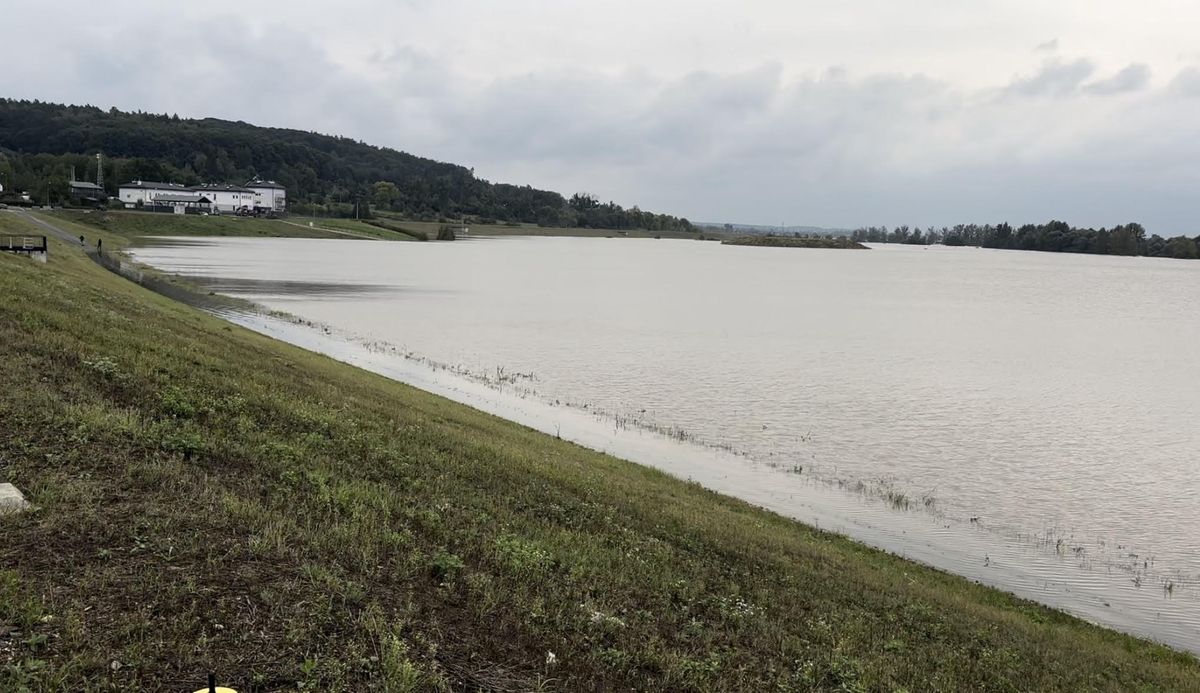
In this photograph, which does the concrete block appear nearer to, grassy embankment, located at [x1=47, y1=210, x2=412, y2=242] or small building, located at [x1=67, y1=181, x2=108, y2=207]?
grassy embankment, located at [x1=47, y1=210, x2=412, y2=242]

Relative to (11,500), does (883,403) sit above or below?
below

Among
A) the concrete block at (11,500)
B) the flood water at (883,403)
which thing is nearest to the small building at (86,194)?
the flood water at (883,403)

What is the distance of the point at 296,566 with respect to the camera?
831 centimetres

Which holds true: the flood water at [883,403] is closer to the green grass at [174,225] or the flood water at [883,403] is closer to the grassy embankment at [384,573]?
the grassy embankment at [384,573]

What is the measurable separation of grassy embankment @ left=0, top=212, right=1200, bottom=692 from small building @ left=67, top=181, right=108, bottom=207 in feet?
627

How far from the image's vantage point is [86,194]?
187 m

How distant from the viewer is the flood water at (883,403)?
64.7 ft

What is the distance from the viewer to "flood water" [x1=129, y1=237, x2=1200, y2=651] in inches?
776

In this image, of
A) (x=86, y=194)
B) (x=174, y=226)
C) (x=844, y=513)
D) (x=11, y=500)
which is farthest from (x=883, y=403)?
(x=86, y=194)

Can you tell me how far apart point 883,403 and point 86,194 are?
20667 centimetres

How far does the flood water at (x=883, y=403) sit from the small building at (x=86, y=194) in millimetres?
126738

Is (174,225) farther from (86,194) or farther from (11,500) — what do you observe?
(11,500)

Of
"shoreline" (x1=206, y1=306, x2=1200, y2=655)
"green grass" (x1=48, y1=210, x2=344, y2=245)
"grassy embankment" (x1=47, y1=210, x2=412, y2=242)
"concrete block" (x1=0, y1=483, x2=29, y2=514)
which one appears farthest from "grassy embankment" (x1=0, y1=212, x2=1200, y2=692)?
"green grass" (x1=48, y1=210, x2=344, y2=245)

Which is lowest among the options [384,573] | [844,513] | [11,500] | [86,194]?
[844,513]
